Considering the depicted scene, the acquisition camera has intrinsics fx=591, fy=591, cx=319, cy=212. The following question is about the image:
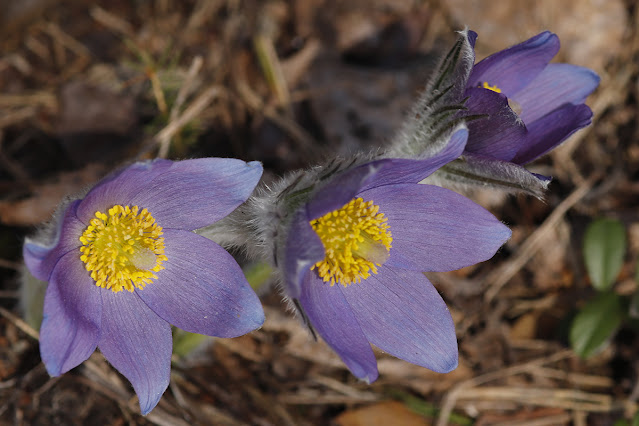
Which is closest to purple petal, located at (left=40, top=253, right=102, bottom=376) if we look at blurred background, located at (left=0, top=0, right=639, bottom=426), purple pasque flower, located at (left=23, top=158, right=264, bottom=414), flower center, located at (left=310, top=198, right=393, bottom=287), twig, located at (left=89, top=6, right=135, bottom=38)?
purple pasque flower, located at (left=23, top=158, right=264, bottom=414)

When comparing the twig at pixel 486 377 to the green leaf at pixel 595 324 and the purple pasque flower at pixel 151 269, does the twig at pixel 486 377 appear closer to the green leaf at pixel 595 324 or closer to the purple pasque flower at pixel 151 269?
the green leaf at pixel 595 324

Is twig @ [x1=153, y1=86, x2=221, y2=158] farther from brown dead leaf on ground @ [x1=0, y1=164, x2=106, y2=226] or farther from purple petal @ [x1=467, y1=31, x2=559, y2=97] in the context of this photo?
purple petal @ [x1=467, y1=31, x2=559, y2=97]

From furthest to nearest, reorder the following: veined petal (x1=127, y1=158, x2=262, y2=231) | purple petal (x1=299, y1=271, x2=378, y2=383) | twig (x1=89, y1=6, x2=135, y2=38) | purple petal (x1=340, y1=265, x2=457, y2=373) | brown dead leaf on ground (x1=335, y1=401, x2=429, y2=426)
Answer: twig (x1=89, y1=6, x2=135, y2=38), brown dead leaf on ground (x1=335, y1=401, x2=429, y2=426), purple petal (x1=340, y1=265, x2=457, y2=373), veined petal (x1=127, y1=158, x2=262, y2=231), purple petal (x1=299, y1=271, x2=378, y2=383)

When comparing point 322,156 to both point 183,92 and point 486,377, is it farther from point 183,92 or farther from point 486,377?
point 486,377

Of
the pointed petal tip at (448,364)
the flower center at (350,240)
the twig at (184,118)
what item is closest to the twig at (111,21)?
the twig at (184,118)

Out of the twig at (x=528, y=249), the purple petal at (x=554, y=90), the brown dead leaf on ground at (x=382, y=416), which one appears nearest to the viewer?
the purple petal at (x=554, y=90)

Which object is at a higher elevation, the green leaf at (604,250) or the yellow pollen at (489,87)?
the yellow pollen at (489,87)
